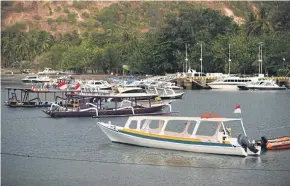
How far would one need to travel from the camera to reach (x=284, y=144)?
52594mm

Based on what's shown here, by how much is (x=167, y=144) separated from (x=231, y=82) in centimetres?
8018

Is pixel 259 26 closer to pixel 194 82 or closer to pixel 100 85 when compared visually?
pixel 194 82

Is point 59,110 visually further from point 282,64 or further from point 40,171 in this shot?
point 282,64

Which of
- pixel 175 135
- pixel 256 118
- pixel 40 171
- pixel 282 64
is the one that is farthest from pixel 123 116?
pixel 282 64

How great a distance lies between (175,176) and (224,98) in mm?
61891

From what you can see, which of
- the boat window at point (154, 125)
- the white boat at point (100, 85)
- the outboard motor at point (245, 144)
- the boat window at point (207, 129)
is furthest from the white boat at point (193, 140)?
the white boat at point (100, 85)

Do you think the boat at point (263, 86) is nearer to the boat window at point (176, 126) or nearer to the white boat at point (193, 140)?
the boat window at point (176, 126)

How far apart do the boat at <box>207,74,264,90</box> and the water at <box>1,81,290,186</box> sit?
59.7 meters

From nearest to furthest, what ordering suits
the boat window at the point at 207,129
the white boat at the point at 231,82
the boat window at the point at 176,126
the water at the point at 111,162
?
the water at the point at 111,162, the boat window at the point at 207,129, the boat window at the point at 176,126, the white boat at the point at 231,82

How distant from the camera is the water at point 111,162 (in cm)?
4412

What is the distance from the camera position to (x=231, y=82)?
424 ft

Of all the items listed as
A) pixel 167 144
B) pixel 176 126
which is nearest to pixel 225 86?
pixel 176 126

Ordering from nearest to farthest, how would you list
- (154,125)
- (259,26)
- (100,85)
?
(154,125) < (100,85) < (259,26)

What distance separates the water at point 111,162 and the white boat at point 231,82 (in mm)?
59719
